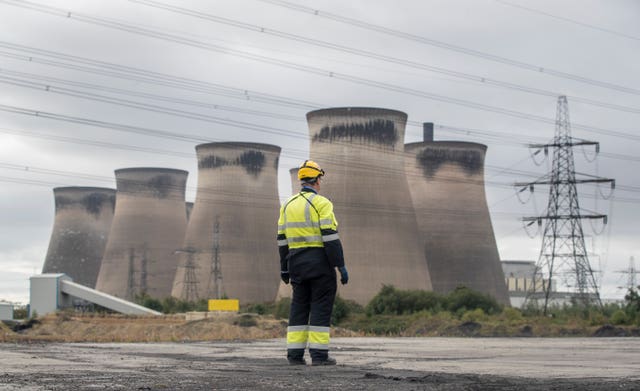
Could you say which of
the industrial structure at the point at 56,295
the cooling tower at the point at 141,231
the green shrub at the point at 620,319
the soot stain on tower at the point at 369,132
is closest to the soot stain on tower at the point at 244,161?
the cooling tower at the point at 141,231

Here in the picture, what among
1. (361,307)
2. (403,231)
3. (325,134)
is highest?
(325,134)

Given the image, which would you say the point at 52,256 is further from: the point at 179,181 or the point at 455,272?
the point at 455,272

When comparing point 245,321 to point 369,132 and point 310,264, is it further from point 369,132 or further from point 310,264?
point 369,132

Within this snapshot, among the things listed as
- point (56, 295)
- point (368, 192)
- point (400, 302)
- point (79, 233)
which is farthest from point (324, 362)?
point (79, 233)

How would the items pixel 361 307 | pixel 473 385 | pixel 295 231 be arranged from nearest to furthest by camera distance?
pixel 473 385 → pixel 295 231 → pixel 361 307

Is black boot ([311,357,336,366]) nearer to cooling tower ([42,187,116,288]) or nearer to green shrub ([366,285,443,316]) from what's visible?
green shrub ([366,285,443,316])

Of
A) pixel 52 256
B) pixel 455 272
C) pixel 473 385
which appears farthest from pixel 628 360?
pixel 52 256

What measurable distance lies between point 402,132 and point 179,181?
1723 cm

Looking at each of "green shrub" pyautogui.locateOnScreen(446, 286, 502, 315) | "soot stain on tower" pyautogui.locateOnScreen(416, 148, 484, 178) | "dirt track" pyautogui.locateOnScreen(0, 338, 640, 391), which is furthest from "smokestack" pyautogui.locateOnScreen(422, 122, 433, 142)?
"dirt track" pyautogui.locateOnScreen(0, 338, 640, 391)

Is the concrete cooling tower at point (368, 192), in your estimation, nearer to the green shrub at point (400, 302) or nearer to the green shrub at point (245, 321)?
the green shrub at point (400, 302)

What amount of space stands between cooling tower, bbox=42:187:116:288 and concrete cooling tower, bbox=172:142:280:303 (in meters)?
12.6

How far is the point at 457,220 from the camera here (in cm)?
4059

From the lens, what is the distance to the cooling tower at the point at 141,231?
48.3 meters

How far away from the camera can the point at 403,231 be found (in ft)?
115
